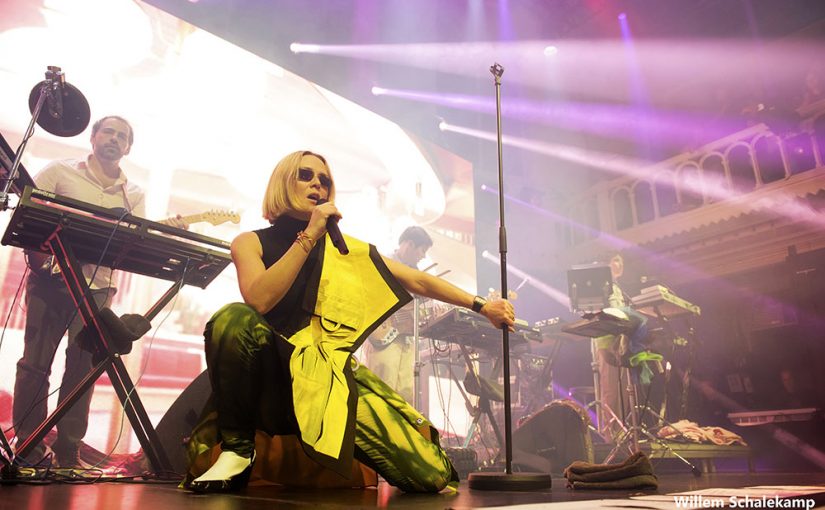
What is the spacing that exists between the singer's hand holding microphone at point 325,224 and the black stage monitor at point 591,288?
14.1 feet

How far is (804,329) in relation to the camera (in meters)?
5.61

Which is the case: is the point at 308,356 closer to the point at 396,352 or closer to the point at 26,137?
the point at 26,137

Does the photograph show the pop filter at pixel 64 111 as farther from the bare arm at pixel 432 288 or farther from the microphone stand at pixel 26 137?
the bare arm at pixel 432 288

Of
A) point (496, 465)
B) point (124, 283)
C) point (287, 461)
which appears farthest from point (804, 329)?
point (124, 283)

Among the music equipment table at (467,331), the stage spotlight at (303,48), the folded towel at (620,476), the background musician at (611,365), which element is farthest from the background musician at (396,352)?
the stage spotlight at (303,48)

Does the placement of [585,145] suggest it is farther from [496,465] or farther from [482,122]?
[496,465]

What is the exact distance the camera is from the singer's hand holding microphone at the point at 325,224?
1732mm

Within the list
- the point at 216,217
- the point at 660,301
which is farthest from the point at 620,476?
the point at 660,301

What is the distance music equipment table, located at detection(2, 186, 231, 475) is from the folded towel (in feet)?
5.74

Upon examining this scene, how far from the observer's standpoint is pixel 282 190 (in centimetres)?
202

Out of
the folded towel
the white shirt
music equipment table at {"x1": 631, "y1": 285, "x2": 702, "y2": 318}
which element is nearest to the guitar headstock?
the white shirt

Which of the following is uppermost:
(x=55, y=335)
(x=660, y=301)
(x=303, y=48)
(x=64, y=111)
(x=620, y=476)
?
(x=303, y=48)

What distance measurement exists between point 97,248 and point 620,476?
8.18 ft

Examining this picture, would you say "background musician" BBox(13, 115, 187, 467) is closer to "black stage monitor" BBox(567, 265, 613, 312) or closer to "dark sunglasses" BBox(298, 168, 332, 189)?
→ "dark sunglasses" BBox(298, 168, 332, 189)
